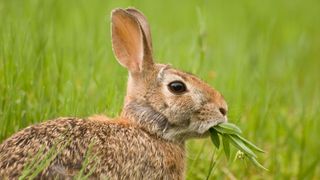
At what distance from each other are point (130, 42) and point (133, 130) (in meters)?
0.76

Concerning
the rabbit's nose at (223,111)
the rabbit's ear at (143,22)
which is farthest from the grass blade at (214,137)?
the rabbit's ear at (143,22)

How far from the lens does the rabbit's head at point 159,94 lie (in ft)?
17.5

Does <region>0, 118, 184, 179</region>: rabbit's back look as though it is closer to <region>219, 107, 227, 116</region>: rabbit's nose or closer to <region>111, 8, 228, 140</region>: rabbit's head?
<region>111, 8, 228, 140</region>: rabbit's head

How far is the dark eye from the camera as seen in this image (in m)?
5.41

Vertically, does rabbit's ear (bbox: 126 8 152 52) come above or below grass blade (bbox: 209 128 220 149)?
above

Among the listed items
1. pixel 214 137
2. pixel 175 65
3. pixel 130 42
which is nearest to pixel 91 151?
pixel 214 137

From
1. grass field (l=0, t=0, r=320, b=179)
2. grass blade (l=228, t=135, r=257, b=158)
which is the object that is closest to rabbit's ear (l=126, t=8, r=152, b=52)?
grass field (l=0, t=0, r=320, b=179)

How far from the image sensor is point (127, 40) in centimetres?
583

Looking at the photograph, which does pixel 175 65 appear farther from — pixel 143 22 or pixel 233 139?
pixel 233 139

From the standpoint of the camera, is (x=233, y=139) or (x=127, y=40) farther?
(x=127, y=40)

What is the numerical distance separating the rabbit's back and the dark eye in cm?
31

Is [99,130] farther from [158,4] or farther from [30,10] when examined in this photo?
[158,4]

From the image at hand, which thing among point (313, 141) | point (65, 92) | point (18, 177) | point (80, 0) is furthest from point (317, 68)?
point (18, 177)

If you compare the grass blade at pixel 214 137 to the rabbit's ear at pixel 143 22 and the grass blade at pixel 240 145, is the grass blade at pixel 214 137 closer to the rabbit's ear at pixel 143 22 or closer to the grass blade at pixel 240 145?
the grass blade at pixel 240 145
